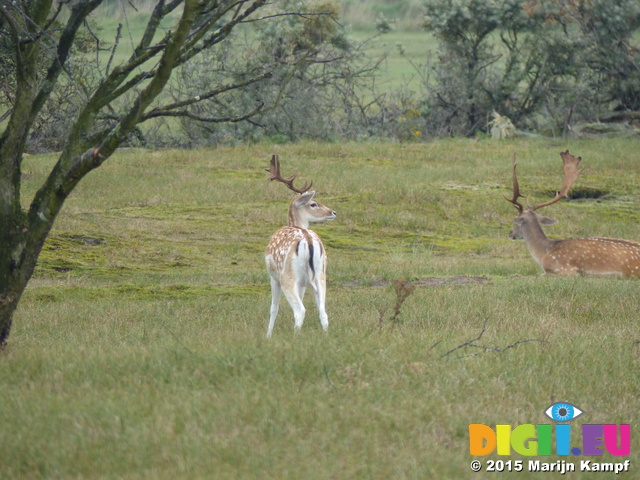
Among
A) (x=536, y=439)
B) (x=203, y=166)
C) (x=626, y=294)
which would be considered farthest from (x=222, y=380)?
(x=203, y=166)

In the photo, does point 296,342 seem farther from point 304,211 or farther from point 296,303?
point 304,211

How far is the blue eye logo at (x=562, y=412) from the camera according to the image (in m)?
6.21

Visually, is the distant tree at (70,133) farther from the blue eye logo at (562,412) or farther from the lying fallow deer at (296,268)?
the blue eye logo at (562,412)

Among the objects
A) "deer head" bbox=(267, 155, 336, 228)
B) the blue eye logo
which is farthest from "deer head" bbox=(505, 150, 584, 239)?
the blue eye logo

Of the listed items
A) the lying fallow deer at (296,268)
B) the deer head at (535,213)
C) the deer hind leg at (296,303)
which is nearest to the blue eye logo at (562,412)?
the lying fallow deer at (296,268)

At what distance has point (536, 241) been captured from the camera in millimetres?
14469

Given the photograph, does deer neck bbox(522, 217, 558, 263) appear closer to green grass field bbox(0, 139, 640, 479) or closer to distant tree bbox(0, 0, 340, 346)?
green grass field bbox(0, 139, 640, 479)

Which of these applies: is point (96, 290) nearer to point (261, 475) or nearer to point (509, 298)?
point (509, 298)

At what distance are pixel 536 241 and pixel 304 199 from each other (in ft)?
17.3

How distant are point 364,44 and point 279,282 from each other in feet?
75.0

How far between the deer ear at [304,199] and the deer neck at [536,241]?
5113mm

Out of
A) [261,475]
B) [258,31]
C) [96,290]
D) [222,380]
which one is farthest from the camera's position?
[258,31]

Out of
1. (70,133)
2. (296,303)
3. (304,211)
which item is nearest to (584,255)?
(304,211)

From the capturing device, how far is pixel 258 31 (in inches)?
1173
